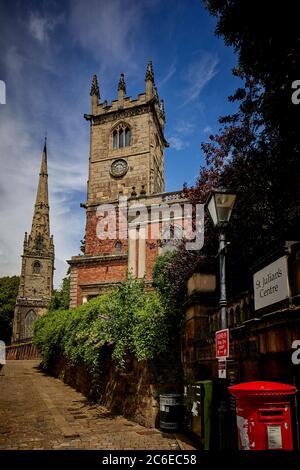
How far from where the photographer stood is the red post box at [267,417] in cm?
344

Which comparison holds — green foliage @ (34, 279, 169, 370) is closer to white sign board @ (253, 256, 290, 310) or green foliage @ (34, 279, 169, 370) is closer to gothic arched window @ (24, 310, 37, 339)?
white sign board @ (253, 256, 290, 310)

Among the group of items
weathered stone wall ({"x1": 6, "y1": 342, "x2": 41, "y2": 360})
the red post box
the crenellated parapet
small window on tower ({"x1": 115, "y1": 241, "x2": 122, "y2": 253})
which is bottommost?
weathered stone wall ({"x1": 6, "y1": 342, "x2": 41, "y2": 360})

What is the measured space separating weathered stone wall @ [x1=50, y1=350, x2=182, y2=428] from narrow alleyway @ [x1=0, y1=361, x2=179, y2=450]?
31 centimetres

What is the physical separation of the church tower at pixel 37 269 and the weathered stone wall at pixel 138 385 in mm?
51229

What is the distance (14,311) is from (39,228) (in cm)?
1751

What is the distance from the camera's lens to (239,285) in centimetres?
1113

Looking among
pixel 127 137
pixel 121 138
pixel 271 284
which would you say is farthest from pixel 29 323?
pixel 271 284

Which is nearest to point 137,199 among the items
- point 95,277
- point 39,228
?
point 95,277

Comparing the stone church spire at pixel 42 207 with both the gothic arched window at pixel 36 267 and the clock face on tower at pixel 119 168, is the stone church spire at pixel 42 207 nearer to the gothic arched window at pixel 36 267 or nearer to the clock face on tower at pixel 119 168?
the gothic arched window at pixel 36 267

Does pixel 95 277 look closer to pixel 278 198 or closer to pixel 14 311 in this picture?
pixel 278 198

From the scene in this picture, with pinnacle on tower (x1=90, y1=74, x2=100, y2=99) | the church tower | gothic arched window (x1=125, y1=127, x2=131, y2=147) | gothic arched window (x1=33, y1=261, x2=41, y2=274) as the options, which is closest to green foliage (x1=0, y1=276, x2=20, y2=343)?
the church tower

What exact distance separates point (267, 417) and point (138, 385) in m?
6.44

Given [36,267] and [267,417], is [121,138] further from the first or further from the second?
[36,267]

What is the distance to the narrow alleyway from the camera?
6801mm
